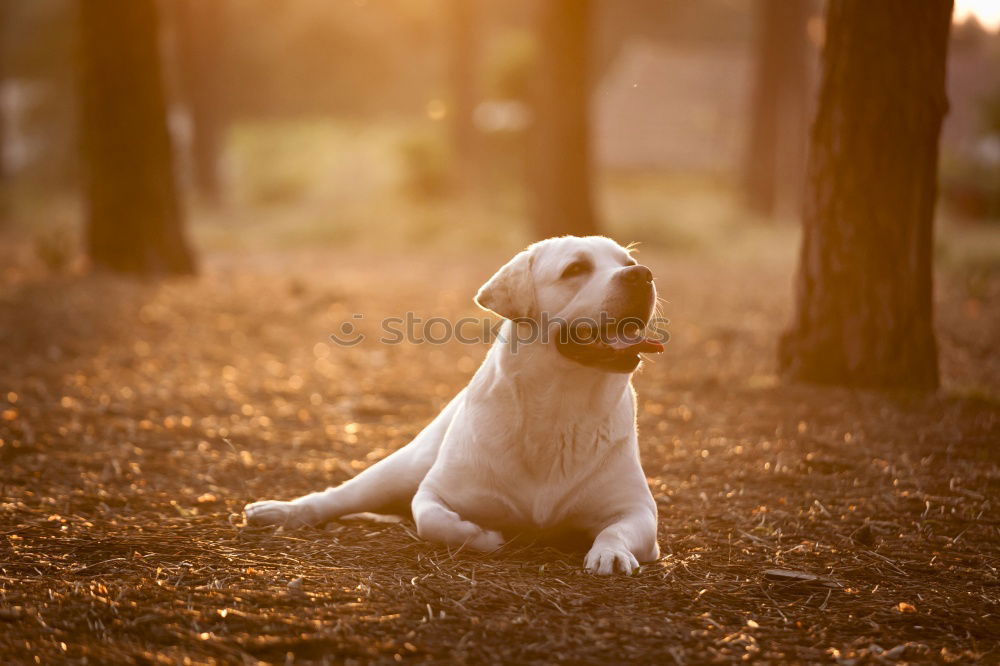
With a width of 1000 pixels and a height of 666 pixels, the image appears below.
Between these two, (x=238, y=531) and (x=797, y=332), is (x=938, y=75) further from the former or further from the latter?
(x=238, y=531)

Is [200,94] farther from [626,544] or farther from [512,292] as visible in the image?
[626,544]

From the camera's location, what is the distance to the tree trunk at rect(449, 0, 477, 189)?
2403 cm

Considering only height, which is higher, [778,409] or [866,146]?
[866,146]

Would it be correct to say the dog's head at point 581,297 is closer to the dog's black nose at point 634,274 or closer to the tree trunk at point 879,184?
the dog's black nose at point 634,274

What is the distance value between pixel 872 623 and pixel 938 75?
14.4ft

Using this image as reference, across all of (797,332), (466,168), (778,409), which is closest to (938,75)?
(797,332)

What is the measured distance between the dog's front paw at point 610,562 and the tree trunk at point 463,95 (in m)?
20.4

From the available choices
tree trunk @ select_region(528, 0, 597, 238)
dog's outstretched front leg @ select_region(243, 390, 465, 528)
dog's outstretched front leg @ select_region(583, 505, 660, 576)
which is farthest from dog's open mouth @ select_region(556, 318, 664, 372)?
tree trunk @ select_region(528, 0, 597, 238)

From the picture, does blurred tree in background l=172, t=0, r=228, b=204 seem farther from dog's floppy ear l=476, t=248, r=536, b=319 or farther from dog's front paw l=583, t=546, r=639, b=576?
dog's front paw l=583, t=546, r=639, b=576

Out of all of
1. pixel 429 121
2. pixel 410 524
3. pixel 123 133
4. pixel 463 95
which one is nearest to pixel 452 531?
pixel 410 524

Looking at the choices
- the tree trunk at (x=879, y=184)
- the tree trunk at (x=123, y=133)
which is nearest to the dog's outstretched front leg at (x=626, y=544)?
the tree trunk at (x=879, y=184)

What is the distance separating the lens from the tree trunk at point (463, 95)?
24.0m

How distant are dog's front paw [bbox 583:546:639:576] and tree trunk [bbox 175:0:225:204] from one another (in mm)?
24031

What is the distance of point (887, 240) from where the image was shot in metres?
6.88
